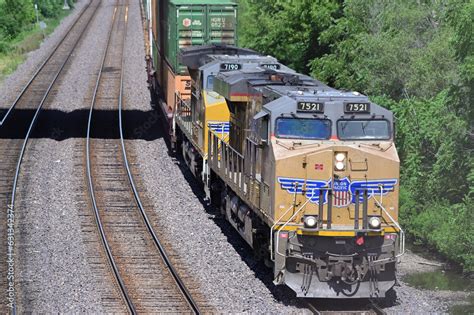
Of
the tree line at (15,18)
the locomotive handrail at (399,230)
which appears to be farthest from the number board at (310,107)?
the tree line at (15,18)

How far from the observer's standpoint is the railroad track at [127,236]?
15.8 m

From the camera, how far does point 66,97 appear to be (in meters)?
37.5

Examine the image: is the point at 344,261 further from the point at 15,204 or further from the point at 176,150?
the point at 176,150

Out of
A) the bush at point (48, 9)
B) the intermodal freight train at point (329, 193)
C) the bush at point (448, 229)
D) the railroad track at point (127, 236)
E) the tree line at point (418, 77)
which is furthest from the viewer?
the bush at point (48, 9)

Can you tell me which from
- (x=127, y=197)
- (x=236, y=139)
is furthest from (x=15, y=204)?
(x=236, y=139)

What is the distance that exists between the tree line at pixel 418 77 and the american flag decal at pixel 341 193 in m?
3.39

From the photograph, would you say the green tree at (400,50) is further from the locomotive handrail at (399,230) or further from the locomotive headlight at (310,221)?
the locomotive headlight at (310,221)

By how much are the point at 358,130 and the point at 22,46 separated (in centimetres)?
4235

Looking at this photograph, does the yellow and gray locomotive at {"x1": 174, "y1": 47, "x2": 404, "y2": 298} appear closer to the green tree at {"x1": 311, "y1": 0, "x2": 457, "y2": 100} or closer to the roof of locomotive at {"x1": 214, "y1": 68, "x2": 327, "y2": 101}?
the roof of locomotive at {"x1": 214, "y1": 68, "x2": 327, "y2": 101}

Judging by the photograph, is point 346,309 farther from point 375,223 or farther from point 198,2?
point 198,2

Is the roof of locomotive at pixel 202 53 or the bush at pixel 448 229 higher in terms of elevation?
the roof of locomotive at pixel 202 53

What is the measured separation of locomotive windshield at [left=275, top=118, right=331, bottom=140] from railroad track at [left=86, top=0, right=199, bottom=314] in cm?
334

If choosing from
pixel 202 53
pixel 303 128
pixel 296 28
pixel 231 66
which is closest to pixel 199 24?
pixel 202 53

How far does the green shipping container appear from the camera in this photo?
2717 cm
